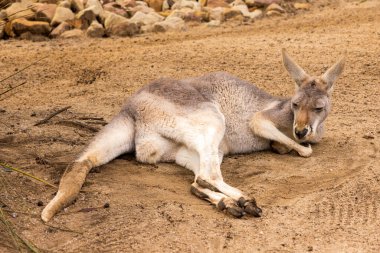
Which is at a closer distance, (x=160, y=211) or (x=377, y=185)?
(x=160, y=211)

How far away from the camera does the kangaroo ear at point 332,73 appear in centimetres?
630

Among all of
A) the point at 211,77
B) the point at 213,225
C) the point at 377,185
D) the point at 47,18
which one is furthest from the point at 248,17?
the point at 213,225

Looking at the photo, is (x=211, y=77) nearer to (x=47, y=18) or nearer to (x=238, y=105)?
(x=238, y=105)

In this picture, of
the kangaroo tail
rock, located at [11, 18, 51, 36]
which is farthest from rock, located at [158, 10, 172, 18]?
the kangaroo tail

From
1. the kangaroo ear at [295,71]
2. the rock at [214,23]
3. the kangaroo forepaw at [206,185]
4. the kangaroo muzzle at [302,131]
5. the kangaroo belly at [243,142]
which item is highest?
the kangaroo ear at [295,71]

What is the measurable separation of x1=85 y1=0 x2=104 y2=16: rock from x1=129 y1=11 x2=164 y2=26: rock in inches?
21.9

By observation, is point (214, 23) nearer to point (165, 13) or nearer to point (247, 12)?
point (247, 12)

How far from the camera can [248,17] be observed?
11.8m

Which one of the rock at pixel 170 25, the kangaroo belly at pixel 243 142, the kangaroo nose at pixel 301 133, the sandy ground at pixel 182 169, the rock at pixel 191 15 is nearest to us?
the sandy ground at pixel 182 169

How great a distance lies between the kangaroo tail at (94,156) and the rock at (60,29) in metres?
5.25

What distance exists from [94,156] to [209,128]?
99 cm

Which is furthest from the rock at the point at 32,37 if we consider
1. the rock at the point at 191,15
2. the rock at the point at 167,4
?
the rock at the point at 167,4

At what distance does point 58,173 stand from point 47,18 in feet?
20.3

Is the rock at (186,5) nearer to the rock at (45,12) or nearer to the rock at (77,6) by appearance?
the rock at (77,6)
